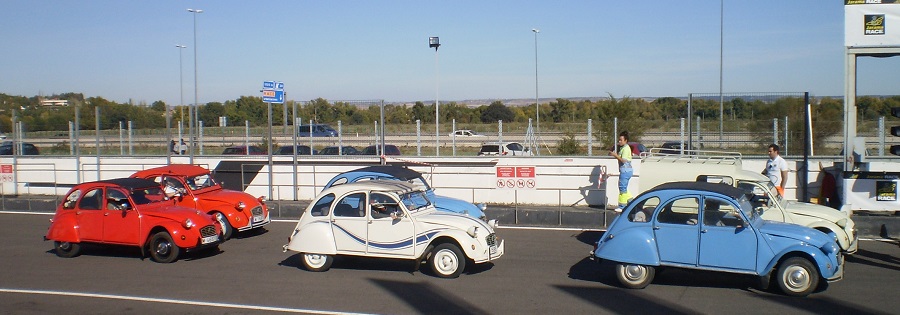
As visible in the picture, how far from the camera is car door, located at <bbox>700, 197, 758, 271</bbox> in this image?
984cm

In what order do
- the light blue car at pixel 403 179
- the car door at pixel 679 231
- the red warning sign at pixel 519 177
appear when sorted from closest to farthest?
the car door at pixel 679 231 < the light blue car at pixel 403 179 < the red warning sign at pixel 519 177

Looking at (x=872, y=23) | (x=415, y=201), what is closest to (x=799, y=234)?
(x=415, y=201)

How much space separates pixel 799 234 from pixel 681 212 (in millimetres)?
1538

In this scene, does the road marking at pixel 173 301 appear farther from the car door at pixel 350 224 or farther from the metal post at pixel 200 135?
the metal post at pixel 200 135

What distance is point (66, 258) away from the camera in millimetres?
13727

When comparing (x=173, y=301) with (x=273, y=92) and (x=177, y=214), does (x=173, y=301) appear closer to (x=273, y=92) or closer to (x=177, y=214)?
(x=177, y=214)

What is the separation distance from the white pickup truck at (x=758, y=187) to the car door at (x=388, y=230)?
17.7 ft

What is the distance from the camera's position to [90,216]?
13.5 meters

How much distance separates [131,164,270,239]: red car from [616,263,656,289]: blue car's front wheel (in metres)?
8.43

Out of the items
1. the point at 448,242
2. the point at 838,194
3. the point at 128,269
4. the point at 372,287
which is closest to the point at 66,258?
the point at 128,269

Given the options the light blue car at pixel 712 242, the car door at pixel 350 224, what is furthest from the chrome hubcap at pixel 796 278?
the car door at pixel 350 224

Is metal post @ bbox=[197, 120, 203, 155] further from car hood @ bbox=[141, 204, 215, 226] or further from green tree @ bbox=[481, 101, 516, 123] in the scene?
car hood @ bbox=[141, 204, 215, 226]

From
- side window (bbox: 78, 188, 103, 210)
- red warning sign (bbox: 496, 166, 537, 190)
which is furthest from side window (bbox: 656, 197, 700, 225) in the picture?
side window (bbox: 78, 188, 103, 210)

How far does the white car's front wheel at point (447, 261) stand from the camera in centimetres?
1123
